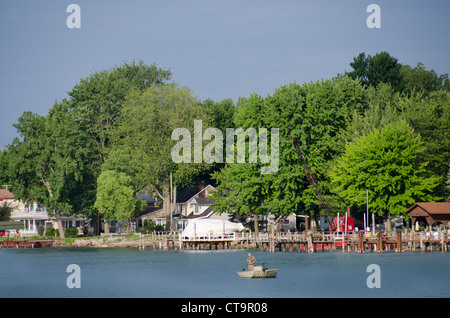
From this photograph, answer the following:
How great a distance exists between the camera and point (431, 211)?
277 feet

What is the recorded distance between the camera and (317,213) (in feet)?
330

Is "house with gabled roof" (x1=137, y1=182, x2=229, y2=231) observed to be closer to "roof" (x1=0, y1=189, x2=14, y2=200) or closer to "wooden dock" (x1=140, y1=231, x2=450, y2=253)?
"wooden dock" (x1=140, y1=231, x2=450, y2=253)

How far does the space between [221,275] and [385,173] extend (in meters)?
27.7

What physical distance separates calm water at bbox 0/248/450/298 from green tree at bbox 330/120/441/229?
7024 millimetres

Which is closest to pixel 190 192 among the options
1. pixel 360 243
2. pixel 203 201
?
pixel 203 201

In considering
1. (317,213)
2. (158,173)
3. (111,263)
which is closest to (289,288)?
(111,263)

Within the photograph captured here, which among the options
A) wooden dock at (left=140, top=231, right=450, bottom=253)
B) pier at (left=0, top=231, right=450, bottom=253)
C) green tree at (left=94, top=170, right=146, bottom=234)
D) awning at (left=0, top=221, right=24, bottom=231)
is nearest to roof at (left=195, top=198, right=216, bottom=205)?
pier at (left=0, top=231, right=450, bottom=253)

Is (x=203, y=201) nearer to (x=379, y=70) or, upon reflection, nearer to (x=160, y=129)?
(x=160, y=129)

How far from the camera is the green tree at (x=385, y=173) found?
87.7m

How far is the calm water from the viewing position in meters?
60.1

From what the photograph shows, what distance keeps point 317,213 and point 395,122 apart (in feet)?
52.5

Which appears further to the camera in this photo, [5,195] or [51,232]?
[5,195]
